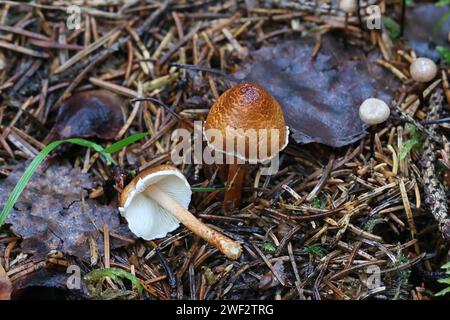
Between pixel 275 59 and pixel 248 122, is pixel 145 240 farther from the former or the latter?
pixel 275 59

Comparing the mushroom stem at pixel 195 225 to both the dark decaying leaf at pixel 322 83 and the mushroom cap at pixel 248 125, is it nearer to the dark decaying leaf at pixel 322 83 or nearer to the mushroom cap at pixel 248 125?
the mushroom cap at pixel 248 125

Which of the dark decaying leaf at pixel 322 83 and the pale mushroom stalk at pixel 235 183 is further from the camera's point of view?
the dark decaying leaf at pixel 322 83

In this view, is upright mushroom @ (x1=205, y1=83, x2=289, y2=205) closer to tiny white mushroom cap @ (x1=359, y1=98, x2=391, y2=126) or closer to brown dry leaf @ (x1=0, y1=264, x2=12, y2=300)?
tiny white mushroom cap @ (x1=359, y1=98, x2=391, y2=126)

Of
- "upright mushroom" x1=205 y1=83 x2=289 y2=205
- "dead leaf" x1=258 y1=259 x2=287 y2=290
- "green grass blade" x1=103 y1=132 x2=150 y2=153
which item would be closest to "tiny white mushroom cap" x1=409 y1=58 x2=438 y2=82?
"upright mushroom" x1=205 y1=83 x2=289 y2=205

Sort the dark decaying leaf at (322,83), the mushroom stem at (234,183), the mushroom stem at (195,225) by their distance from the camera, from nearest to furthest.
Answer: the mushroom stem at (195,225)
the mushroom stem at (234,183)
the dark decaying leaf at (322,83)

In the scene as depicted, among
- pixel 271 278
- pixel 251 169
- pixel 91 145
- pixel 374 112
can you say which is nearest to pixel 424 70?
pixel 374 112

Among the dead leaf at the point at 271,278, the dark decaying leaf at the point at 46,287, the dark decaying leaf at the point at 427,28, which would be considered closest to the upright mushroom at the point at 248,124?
the dead leaf at the point at 271,278

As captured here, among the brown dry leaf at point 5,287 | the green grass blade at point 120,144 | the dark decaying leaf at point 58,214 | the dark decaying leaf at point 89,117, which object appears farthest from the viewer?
the dark decaying leaf at point 89,117
